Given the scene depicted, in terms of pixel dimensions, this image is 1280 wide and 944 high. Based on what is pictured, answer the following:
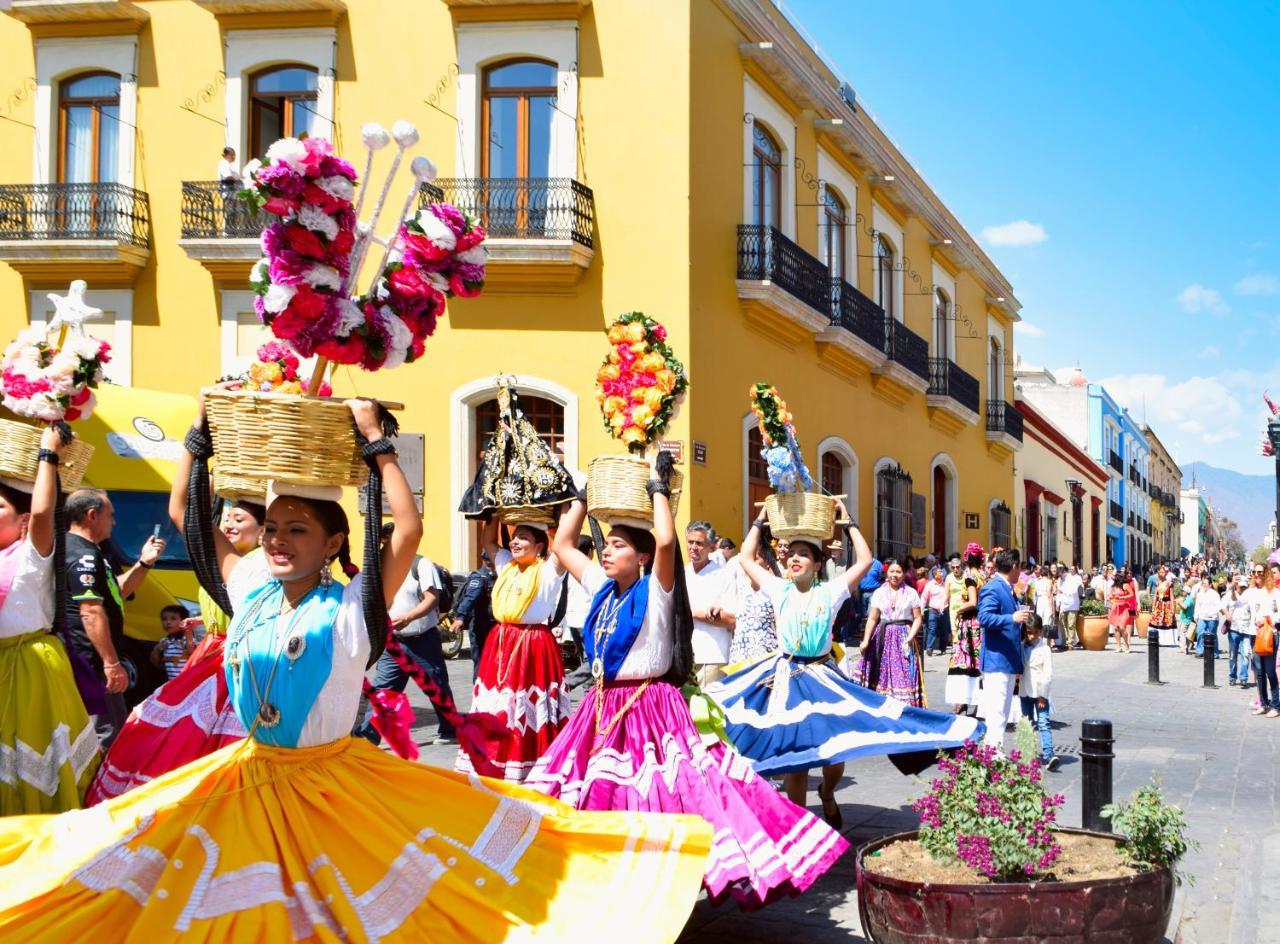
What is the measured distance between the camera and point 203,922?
364 centimetres

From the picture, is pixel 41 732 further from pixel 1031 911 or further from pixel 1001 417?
pixel 1001 417

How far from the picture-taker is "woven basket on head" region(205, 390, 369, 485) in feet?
A: 12.8

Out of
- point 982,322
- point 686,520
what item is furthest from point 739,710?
point 982,322

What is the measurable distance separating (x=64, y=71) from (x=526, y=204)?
7.29 m

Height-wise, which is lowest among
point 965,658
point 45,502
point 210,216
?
point 965,658

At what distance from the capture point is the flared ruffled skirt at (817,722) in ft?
23.1

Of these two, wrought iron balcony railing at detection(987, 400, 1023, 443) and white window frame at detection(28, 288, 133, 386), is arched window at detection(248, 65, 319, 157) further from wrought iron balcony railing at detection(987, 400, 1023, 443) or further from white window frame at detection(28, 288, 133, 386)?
wrought iron balcony railing at detection(987, 400, 1023, 443)

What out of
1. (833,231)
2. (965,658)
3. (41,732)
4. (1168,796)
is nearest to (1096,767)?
(1168,796)

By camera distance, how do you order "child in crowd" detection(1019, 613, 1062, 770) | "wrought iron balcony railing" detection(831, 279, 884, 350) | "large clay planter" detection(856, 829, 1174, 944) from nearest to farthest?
"large clay planter" detection(856, 829, 1174, 944)
"child in crowd" detection(1019, 613, 1062, 770)
"wrought iron balcony railing" detection(831, 279, 884, 350)

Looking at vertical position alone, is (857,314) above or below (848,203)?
below

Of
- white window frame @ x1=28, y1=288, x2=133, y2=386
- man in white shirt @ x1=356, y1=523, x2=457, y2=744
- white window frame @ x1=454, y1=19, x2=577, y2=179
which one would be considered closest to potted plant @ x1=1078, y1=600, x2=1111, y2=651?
white window frame @ x1=454, y1=19, x2=577, y2=179

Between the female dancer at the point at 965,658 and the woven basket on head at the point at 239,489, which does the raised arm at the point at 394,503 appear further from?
the female dancer at the point at 965,658

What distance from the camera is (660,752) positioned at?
568cm

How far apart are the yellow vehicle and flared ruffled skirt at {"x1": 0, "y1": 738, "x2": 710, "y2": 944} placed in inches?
337
